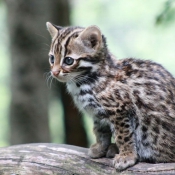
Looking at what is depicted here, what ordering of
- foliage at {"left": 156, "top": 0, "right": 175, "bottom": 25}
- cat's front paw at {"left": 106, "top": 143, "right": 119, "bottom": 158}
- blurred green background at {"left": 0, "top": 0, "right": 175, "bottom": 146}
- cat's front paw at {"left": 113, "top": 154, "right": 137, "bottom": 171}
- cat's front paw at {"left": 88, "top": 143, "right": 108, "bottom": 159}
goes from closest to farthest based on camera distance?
cat's front paw at {"left": 113, "top": 154, "right": 137, "bottom": 171} → cat's front paw at {"left": 88, "top": 143, "right": 108, "bottom": 159} → cat's front paw at {"left": 106, "top": 143, "right": 119, "bottom": 158} → foliage at {"left": 156, "top": 0, "right": 175, "bottom": 25} → blurred green background at {"left": 0, "top": 0, "right": 175, "bottom": 146}

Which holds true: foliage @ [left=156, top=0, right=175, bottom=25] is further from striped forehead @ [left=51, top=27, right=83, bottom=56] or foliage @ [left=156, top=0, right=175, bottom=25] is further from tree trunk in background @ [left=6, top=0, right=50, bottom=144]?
tree trunk in background @ [left=6, top=0, right=50, bottom=144]

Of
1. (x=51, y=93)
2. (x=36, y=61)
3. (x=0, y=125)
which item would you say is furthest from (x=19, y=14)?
(x=0, y=125)

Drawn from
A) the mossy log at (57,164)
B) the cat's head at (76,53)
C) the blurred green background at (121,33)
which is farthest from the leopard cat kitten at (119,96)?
the blurred green background at (121,33)

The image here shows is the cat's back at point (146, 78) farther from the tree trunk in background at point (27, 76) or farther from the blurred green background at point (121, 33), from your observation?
the blurred green background at point (121, 33)

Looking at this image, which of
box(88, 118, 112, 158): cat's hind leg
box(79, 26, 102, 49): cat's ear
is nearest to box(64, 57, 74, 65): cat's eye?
box(79, 26, 102, 49): cat's ear

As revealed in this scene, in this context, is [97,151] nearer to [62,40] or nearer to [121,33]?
[62,40]
